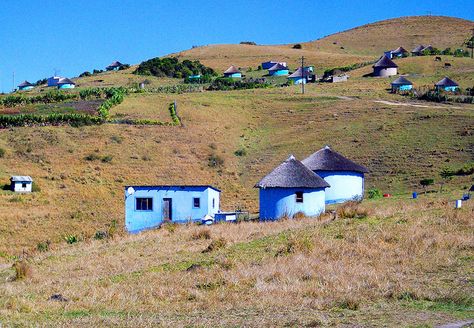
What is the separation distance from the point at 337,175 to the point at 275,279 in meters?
30.1

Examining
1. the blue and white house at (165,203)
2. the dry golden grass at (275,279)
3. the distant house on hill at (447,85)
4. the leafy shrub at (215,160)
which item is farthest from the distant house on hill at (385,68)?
the dry golden grass at (275,279)

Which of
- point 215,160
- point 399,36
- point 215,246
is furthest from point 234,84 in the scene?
point 215,246

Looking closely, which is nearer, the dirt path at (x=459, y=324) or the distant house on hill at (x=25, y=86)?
the dirt path at (x=459, y=324)

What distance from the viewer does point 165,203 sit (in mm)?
44594

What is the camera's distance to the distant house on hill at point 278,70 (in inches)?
4730

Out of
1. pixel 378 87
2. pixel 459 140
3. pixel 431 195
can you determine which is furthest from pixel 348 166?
pixel 378 87

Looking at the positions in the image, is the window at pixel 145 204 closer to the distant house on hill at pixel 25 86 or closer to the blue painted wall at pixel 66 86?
the blue painted wall at pixel 66 86

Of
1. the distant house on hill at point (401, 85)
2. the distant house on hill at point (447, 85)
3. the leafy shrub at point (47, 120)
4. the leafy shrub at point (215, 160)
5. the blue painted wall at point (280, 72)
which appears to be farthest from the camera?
the blue painted wall at point (280, 72)

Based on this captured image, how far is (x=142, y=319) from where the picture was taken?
13.6m

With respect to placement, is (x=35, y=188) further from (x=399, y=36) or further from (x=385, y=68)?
(x=399, y=36)

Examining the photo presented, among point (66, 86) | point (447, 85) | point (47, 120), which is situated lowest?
point (47, 120)

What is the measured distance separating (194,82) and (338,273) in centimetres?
9657

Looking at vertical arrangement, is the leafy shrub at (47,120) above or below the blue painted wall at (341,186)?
above

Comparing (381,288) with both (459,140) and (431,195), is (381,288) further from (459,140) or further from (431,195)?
(459,140)
